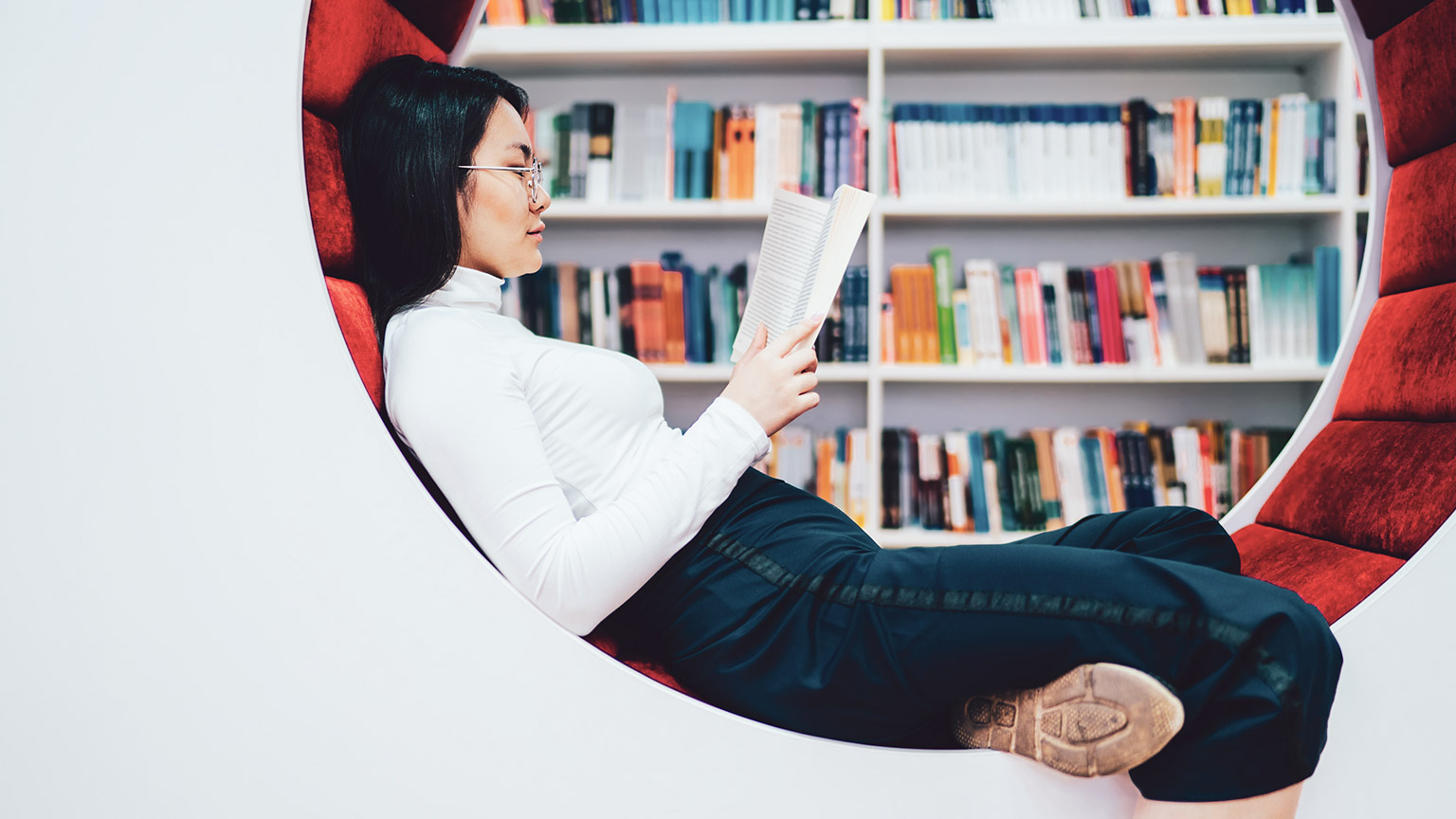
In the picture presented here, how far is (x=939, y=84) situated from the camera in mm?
→ 2314

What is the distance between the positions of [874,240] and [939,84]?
1.82ft

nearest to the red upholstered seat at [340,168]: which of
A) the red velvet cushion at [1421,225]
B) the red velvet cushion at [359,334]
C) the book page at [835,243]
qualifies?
the red velvet cushion at [359,334]

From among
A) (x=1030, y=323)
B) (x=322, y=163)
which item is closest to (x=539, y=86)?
(x=1030, y=323)

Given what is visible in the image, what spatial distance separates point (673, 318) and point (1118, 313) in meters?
1.14

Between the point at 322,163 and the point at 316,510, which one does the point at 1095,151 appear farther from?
the point at 316,510

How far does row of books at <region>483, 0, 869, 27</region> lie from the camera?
83.9 inches

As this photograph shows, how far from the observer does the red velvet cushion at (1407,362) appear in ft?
2.91

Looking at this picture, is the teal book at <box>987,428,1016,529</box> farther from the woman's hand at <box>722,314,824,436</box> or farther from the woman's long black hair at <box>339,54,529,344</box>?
the woman's long black hair at <box>339,54,529,344</box>

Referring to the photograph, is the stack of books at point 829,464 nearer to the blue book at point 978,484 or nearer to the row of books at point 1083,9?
the blue book at point 978,484

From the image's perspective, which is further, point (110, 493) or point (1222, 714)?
point (110, 493)

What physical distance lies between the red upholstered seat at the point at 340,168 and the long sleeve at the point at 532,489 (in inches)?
3.0

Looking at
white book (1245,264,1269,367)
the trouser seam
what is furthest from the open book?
white book (1245,264,1269,367)

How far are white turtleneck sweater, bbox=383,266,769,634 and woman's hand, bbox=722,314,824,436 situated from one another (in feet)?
0.08

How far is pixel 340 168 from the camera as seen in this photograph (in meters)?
0.85
